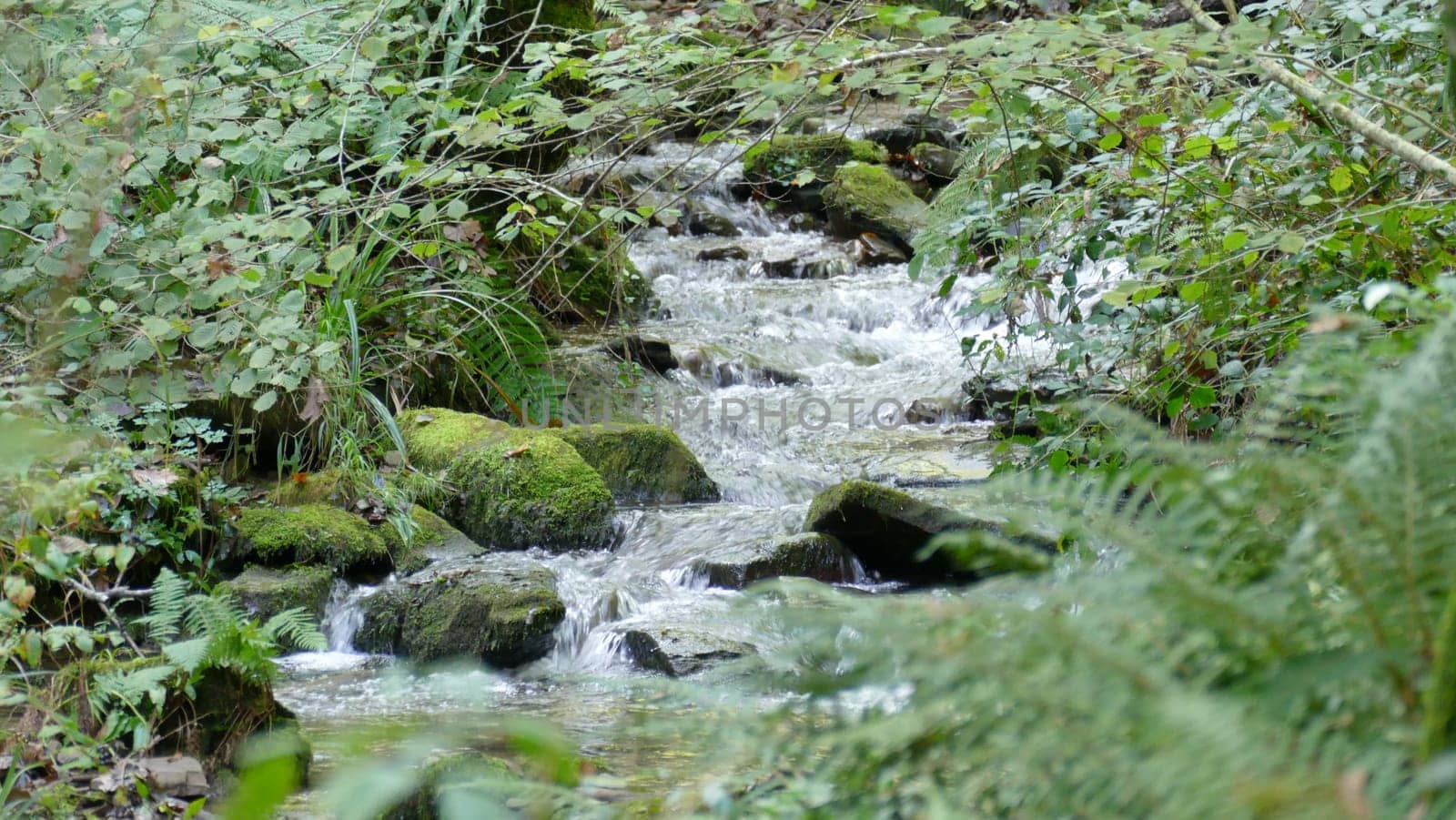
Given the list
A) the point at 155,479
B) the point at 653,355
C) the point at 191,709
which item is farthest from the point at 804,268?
the point at 191,709

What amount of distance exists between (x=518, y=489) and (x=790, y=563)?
1487 mm

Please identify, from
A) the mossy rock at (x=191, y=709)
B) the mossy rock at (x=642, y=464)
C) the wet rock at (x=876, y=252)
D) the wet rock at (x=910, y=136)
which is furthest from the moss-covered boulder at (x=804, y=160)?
the mossy rock at (x=191, y=709)

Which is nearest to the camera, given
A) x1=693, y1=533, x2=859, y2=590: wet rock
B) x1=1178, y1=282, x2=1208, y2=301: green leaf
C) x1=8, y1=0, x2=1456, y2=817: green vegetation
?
x1=8, y1=0, x2=1456, y2=817: green vegetation

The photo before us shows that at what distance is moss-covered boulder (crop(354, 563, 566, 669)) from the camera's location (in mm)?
4590

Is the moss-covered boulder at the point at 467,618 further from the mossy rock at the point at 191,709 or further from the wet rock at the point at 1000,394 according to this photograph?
the wet rock at the point at 1000,394

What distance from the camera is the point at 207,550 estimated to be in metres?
4.92

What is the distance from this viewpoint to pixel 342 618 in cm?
489

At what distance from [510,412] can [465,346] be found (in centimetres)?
57

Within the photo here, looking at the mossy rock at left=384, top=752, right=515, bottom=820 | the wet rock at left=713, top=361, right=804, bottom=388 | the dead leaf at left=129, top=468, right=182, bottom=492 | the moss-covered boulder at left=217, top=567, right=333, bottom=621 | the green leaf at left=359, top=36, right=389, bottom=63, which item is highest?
the green leaf at left=359, top=36, right=389, bottom=63

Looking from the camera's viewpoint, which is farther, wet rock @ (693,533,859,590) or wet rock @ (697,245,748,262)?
wet rock @ (697,245,748,262)

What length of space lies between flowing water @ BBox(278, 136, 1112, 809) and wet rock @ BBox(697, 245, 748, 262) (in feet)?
0.12

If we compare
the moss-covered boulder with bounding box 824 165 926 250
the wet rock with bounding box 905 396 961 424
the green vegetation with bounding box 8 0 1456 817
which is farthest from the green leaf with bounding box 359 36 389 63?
the moss-covered boulder with bounding box 824 165 926 250

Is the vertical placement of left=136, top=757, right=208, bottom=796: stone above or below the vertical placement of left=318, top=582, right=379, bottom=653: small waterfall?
above

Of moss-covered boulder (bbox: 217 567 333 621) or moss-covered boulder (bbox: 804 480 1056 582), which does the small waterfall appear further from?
moss-covered boulder (bbox: 804 480 1056 582)
